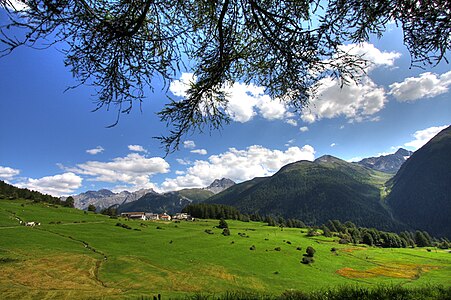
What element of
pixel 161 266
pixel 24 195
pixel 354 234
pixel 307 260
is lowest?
pixel 354 234

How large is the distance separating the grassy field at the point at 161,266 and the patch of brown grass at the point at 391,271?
179 mm

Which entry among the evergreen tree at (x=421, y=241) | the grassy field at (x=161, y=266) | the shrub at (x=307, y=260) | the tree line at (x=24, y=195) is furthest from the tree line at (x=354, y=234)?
the tree line at (x=24, y=195)

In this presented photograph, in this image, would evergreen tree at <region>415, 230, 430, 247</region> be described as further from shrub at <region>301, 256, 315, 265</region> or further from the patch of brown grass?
shrub at <region>301, 256, 315, 265</region>

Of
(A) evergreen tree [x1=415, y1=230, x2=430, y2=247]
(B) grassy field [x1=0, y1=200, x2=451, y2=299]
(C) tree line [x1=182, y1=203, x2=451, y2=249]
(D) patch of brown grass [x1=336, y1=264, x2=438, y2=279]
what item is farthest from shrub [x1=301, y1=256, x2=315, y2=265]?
(A) evergreen tree [x1=415, y1=230, x2=430, y2=247]

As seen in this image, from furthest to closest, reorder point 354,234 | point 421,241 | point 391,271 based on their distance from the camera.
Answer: point 421,241 → point 354,234 → point 391,271

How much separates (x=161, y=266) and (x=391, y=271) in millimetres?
47044

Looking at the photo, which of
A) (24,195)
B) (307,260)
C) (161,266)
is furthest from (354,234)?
(24,195)

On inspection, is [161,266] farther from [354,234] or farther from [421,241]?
[421,241]

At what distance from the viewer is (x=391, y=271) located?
56.1 meters

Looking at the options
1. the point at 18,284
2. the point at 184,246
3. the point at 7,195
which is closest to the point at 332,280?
the point at 184,246

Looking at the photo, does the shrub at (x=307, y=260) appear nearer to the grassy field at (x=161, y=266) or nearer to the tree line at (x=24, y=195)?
the grassy field at (x=161, y=266)

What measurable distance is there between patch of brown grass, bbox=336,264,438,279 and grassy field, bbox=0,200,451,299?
179 mm

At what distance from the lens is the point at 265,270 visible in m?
52.2

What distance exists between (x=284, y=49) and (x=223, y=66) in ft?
4.69
